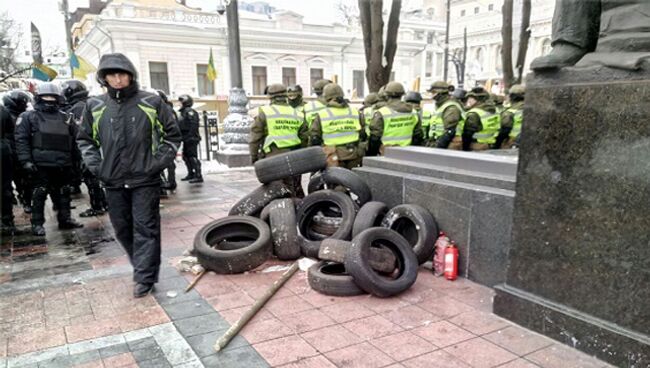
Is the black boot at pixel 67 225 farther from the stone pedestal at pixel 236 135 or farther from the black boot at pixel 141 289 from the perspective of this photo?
the stone pedestal at pixel 236 135

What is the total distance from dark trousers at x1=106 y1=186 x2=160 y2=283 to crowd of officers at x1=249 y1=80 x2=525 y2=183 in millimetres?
2580

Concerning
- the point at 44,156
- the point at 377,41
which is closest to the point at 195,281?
the point at 44,156

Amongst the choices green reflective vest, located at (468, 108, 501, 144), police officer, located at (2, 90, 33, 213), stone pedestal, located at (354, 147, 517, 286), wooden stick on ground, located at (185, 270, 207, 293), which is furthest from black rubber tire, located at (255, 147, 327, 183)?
police officer, located at (2, 90, 33, 213)

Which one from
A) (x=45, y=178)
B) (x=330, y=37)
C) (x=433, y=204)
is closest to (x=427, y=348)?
(x=433, y=204)

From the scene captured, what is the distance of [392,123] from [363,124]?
0.57 m

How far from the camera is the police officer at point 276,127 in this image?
679 cm

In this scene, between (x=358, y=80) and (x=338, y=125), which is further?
(x=358, y=80)

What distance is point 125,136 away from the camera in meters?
4.05

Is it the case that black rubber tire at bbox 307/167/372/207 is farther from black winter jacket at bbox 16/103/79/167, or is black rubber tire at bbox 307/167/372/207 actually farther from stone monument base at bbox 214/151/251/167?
stone monument base at bbox 214/151/251/167

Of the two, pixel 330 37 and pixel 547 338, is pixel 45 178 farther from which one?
pixel 330 37

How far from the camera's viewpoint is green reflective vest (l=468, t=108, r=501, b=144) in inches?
307

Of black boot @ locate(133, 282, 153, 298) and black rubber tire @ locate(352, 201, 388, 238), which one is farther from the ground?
black rubber tire @ locate(352, 201, 388, 238)

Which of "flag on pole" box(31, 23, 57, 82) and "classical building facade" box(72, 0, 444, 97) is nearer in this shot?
"flag on pole" box(31, 23, 57, 82)

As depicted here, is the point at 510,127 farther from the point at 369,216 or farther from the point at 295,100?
the point at 369,216
